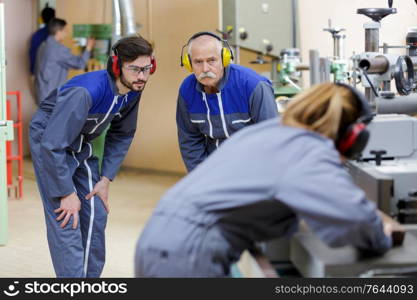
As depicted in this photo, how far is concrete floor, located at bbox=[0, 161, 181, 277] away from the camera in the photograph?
5.06 metres

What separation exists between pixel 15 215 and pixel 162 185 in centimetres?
172

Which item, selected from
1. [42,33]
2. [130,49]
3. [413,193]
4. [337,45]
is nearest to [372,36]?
[130,49]

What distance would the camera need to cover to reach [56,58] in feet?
28.9

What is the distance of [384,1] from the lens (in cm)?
692

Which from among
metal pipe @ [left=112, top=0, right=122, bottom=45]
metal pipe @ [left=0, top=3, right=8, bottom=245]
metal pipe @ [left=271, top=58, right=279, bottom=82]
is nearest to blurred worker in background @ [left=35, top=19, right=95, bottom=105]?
metal pipe @ [left=112, top=0, right=122, bottom=45]

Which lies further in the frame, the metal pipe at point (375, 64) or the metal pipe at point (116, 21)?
the metal pipe at point (116, 21)

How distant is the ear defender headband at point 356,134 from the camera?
7.06ft

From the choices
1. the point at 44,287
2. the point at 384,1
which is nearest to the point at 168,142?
the point at 384,1

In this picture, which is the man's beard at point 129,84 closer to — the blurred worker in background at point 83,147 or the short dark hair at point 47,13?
the blurred worker in background at point 83,147

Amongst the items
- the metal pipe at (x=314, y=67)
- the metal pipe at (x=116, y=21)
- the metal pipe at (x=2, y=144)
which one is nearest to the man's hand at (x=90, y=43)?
the metal pipe at (x=116, y=21)

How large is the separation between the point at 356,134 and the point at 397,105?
1136 millimetres

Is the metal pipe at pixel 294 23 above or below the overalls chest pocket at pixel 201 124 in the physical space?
above

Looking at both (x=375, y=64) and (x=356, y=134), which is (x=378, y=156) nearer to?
(x=356, y=134)

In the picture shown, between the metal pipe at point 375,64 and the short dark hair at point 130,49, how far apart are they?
89 cm
